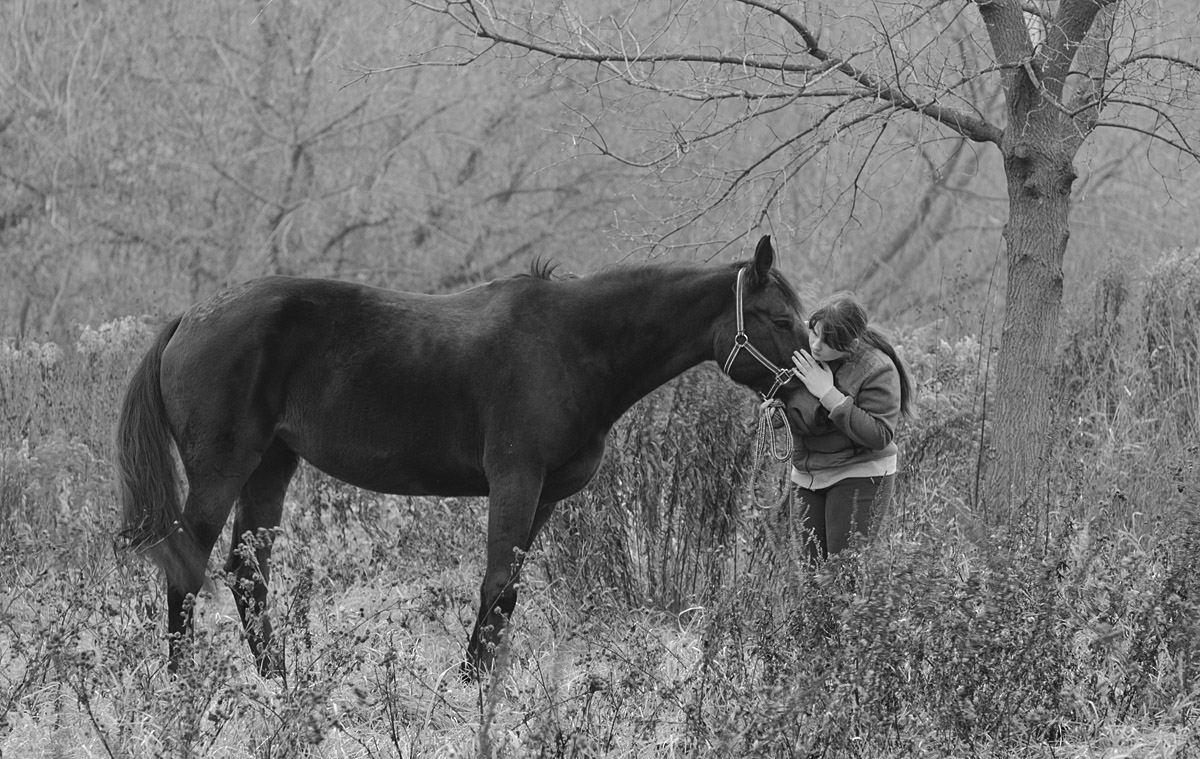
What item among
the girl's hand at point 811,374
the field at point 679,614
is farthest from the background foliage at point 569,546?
the girl's hand at point 811,374

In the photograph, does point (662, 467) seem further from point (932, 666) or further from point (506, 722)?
point (932, 666)

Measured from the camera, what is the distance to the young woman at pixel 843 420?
480 centimetres

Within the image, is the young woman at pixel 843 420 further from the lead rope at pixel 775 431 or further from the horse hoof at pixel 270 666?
the horse hoof at pixel 270 666

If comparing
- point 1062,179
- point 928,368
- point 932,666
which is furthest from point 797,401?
point 928,368

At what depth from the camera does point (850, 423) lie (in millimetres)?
4797

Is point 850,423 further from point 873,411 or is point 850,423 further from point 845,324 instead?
point 845,324

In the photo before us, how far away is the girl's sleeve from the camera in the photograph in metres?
4.79

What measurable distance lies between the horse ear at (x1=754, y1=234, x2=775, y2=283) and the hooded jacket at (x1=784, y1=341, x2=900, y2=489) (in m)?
0.45

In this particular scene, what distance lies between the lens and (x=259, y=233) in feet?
49.6

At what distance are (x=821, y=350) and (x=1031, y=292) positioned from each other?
62.0 inches

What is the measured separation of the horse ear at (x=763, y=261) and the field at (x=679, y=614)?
3.24ft

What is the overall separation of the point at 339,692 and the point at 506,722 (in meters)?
0.72

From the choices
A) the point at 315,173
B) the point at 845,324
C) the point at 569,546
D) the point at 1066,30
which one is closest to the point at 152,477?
the point at 569,546

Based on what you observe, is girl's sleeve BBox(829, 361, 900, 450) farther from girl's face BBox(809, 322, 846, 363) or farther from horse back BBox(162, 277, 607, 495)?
horse back BBox(162, 277, 607, 495)
